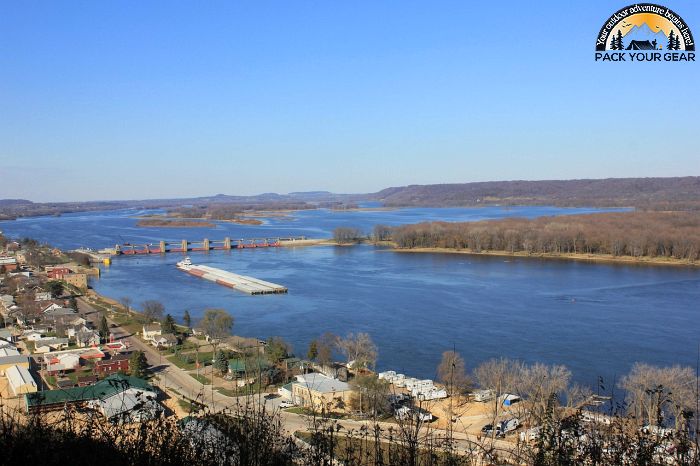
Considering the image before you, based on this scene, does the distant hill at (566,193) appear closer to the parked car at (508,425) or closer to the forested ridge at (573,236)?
the forested ridge at (573,236)

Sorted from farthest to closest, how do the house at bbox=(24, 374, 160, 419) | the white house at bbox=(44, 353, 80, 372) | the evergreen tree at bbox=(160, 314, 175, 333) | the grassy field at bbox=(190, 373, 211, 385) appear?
the evergreen tree at bbox=(160, 314, 175, 333) < the white house at bbox=(44, 353, 80, 372) < the grassy field at bbox=(190, 373, 211, 385) < the house at bbox=(24, 374, 160, 419)

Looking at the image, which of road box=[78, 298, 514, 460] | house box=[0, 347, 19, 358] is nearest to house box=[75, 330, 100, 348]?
road box=[78, 298, 514, 460]

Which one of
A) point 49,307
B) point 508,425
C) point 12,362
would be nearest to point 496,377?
point 508,425

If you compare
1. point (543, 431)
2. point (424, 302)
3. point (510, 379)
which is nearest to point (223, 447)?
point (543, 431)

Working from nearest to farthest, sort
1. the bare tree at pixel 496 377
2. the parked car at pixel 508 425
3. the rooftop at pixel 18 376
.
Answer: the parked car at pixel 508 425, the bare tree at pixel 496 377, the rooftop at pixel 18 376

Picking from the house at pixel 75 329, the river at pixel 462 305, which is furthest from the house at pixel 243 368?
the house at pixel 75 329

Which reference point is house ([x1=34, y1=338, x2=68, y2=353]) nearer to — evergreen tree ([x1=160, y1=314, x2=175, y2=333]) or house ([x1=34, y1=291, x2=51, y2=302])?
evergreen tree ([x1=160, y1=314, x2=175, y2=333])

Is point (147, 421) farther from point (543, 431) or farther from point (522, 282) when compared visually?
point (522, 282)
